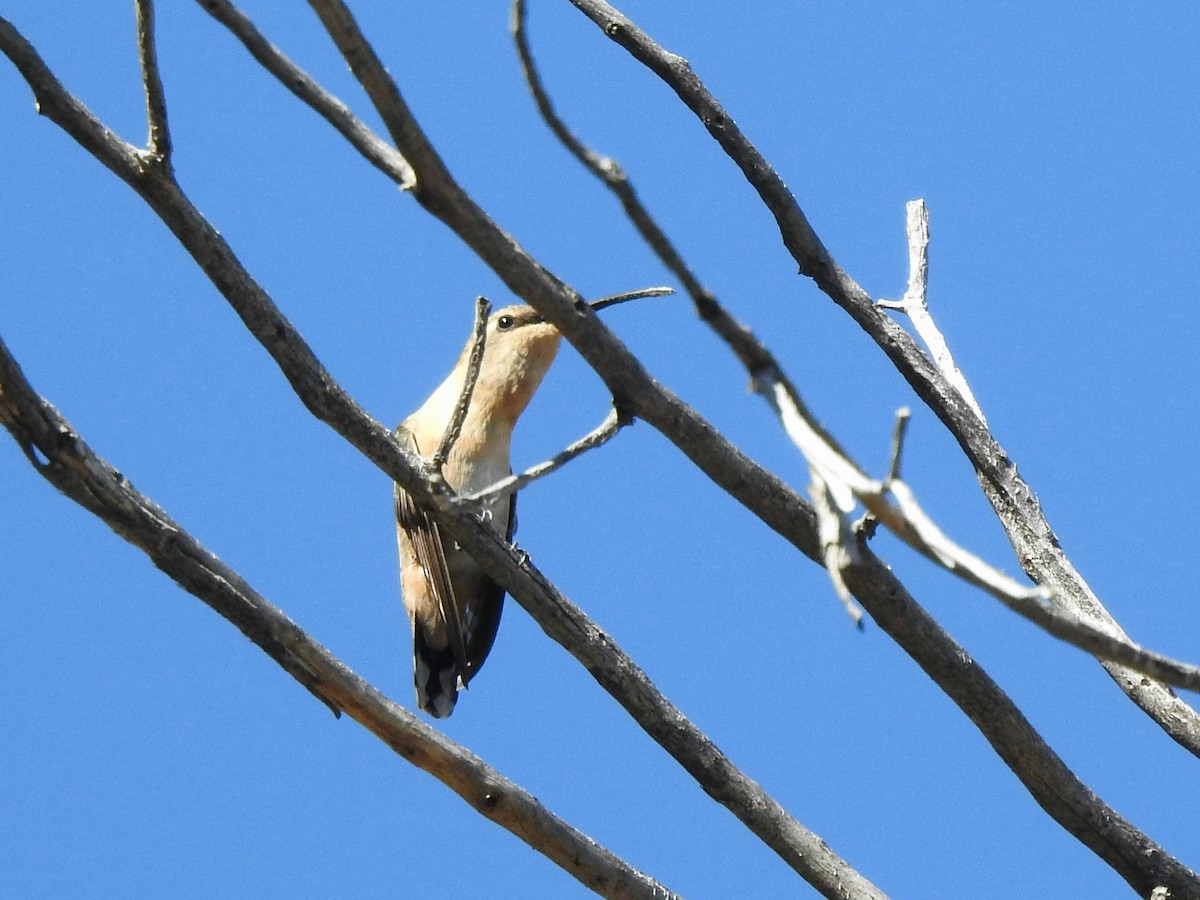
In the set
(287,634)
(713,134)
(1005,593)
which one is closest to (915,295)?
(713,134)

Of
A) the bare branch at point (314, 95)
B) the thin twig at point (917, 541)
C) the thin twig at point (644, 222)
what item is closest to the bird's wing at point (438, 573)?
the bare branch at point (314, 95)

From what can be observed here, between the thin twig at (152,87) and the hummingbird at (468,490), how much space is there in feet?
8.85

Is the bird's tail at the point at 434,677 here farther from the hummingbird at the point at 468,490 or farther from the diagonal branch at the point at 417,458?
the diagonal branch at the point at 417,458

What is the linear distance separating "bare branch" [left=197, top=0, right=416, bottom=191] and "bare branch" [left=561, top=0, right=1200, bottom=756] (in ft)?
4.94

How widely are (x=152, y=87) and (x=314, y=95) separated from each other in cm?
38

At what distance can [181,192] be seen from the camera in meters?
2.55

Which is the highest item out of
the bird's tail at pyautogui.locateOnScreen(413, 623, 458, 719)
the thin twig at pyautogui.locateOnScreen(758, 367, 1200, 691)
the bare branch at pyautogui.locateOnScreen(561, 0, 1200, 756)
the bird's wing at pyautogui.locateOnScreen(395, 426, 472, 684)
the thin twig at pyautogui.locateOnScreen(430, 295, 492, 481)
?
the bare branch at pyautogui.locateOnScreen(561, 0, 1200, 756)

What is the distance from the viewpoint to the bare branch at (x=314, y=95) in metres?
2.15

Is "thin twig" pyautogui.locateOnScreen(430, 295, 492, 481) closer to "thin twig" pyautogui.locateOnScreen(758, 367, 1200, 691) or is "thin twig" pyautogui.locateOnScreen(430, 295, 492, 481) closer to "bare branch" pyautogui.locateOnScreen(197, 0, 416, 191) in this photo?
"bare branch" pyautogui.locateOnScreen(197, 0, 416, 191)

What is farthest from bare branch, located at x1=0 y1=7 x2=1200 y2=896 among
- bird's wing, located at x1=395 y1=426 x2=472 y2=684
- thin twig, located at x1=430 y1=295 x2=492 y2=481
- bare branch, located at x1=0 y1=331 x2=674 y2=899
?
bird's wing, located at x1=395 y1=426 x2=472 y2=684

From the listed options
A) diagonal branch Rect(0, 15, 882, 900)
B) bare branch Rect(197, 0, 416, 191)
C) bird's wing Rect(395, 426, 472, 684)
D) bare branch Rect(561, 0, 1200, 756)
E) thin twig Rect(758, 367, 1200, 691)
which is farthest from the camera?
bird's wing Rect(395, 426, 472, 684)

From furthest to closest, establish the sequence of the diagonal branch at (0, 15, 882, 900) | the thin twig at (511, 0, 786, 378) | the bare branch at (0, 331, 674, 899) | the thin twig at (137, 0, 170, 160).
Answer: the bare branch at (0, 331, 674, 899), the thin twig at (137, 0, 170, 160), the diagonal branch at (0, 15, 882, 900), the thin twig at (511, 0, 786, 378)

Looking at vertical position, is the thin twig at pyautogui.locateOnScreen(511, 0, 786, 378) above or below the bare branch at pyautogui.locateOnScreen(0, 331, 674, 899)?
above

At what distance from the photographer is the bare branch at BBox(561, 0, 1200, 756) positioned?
141 inches
